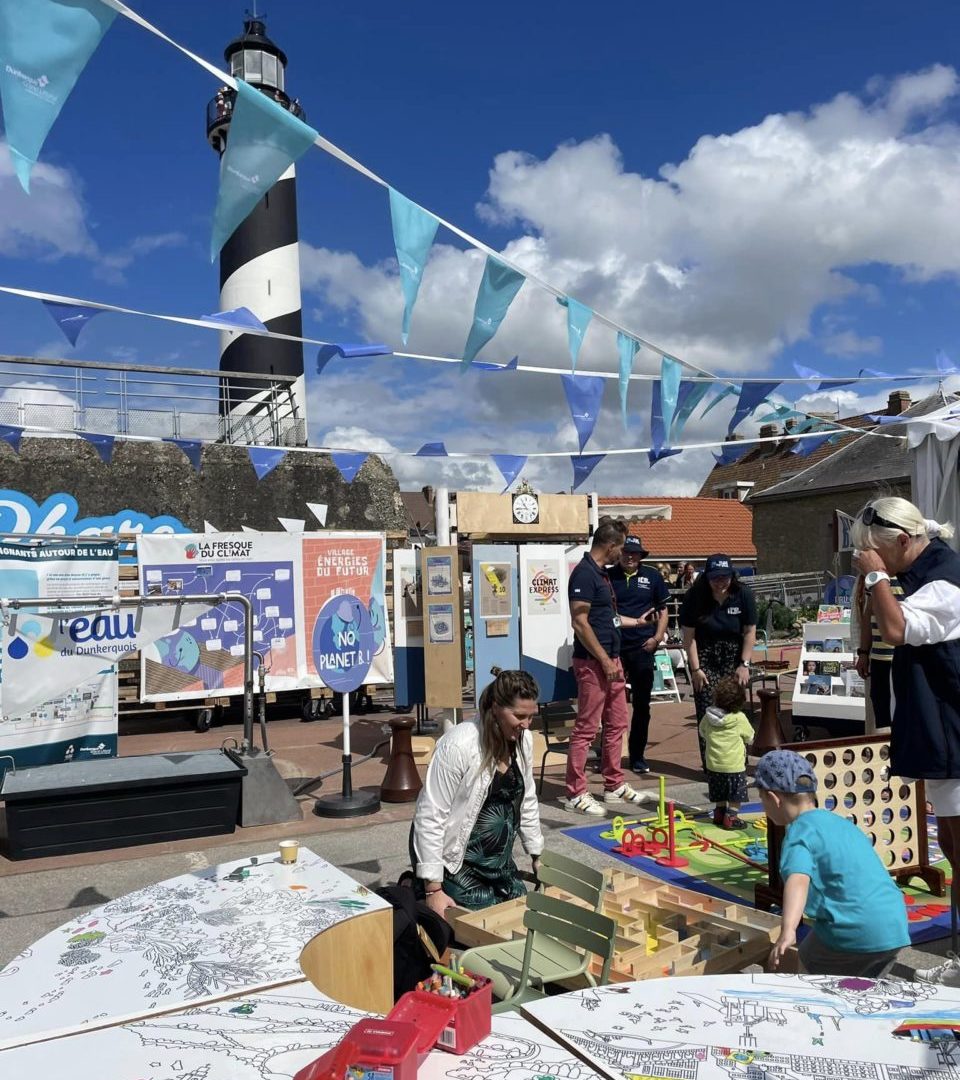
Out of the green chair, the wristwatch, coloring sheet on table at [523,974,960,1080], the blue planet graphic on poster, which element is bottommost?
the green chair

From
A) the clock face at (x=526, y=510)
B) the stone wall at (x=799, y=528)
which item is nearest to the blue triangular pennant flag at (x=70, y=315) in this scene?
the clock face at (x=526, y=510)

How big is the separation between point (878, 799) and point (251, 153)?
454cm

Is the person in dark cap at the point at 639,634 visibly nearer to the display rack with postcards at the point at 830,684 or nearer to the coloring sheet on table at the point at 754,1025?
the display rack with postcards at the point at 830,684

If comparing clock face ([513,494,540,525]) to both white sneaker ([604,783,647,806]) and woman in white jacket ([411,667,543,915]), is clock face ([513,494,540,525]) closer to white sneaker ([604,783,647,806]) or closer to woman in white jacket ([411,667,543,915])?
white sneaker ([604,783,647,806])

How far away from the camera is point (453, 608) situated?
920 cm

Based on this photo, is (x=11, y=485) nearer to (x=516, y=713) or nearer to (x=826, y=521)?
(x=516, y=713)

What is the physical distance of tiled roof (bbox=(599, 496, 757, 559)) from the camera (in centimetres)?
3638

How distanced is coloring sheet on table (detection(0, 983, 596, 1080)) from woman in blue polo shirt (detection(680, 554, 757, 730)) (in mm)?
5060

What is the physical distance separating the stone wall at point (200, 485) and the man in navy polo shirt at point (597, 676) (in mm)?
8074

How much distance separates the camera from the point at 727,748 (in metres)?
5.97

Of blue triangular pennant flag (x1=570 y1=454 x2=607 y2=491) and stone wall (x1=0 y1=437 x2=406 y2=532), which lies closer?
blue triangular pennant flag (x1=570 y1=454 x2=607 y2=491)

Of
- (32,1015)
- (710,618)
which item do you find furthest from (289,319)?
(32,1015)

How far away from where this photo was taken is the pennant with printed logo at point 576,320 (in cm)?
586

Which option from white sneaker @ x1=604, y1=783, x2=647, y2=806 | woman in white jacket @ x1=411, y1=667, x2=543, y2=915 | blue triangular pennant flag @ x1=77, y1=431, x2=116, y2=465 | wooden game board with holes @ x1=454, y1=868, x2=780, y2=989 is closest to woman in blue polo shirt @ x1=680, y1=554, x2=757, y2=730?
white sneaker @ x1=604, y1=783, x2=647, y2=806
